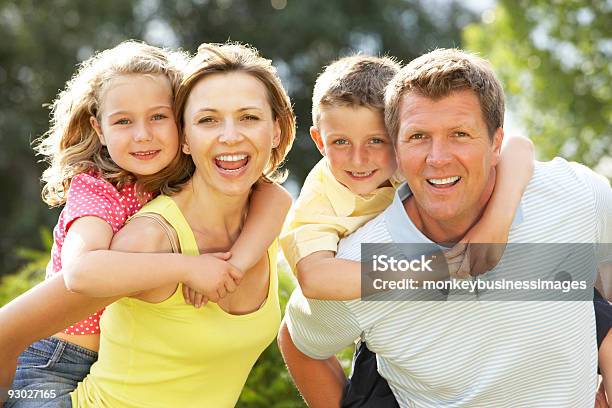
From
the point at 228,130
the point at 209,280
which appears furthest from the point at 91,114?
the point at 209,280

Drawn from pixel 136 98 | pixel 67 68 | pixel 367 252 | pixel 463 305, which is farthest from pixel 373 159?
pixel 67 68

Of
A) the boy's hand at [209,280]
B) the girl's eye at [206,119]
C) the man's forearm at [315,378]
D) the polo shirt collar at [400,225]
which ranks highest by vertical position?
the girl's eye at [206,119]

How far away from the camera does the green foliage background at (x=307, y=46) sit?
10891mm

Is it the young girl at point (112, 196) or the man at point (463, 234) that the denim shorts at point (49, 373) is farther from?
the man at point (463, 234)

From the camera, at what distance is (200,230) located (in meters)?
3.29

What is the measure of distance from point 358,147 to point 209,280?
2.69 ft

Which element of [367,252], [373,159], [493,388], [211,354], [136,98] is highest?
[136,98]

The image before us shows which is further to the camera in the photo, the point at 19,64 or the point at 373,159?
the point at 19,64

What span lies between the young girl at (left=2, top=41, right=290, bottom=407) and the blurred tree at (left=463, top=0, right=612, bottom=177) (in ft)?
26.0

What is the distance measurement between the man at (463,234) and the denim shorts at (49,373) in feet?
3.12

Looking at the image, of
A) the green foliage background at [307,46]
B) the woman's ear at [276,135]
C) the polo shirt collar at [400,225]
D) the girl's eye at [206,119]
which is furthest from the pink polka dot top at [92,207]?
the green foliage background at [307,46]

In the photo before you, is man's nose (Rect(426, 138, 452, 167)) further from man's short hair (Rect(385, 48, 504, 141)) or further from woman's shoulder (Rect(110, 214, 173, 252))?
woman's shoulder (Rect(110, 214, 173, 252))

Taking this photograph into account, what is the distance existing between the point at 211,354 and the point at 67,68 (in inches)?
718

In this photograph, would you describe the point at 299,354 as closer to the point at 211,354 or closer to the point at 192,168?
the point at 211,354
